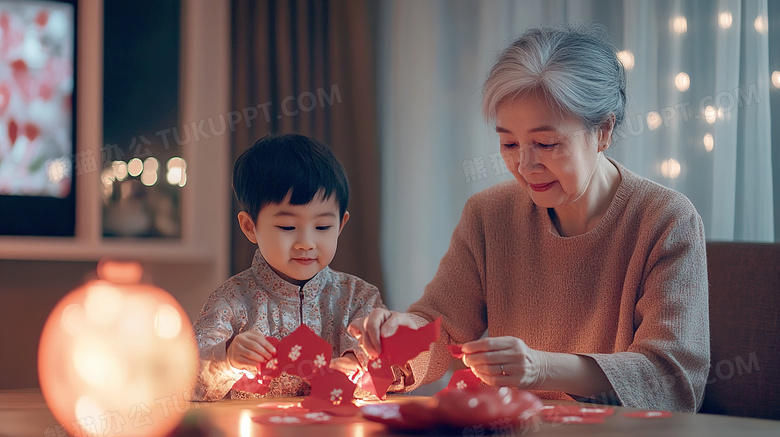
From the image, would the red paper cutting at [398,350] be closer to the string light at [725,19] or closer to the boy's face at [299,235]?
the boy's face at [299,235]

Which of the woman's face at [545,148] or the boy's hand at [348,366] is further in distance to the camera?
the woman's face at [545,148]

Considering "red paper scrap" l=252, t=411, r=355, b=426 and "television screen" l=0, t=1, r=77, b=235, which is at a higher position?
"television screen" l=0, t=1, r=77, b=235

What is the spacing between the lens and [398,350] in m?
1.16

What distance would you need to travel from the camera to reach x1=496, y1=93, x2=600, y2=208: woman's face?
4.67 ft

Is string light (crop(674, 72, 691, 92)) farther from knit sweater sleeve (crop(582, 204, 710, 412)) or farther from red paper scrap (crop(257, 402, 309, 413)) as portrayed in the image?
red paper scrap (crop(257, 402, 309, 413))

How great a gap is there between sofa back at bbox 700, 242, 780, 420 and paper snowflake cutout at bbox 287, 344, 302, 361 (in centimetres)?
88

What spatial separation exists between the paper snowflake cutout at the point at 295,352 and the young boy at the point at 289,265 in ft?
0.42

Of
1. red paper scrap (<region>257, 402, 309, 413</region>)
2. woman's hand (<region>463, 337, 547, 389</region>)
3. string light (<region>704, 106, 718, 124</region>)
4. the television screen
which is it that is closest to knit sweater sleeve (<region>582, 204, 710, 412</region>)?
woman's hand (<region>463, 337, 547, 389</region>)

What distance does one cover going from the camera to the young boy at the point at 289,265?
1.31 metres

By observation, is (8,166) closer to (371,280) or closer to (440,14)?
(371,280)

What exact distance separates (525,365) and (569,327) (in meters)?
0.43

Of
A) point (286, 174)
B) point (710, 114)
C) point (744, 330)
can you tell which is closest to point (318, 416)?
point (286, 174)

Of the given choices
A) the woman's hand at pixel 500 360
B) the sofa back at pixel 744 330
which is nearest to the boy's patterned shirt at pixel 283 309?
the woman's hand at pixel 500 360

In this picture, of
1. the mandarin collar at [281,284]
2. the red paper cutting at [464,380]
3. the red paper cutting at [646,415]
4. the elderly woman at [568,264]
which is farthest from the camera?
the mandarin collar at [281,284]
